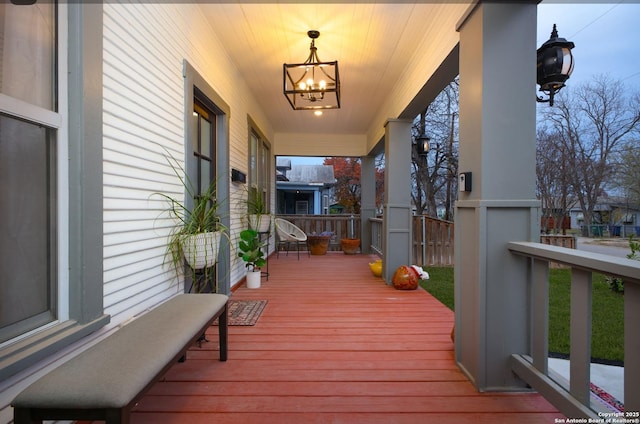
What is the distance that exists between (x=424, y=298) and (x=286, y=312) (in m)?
1.70

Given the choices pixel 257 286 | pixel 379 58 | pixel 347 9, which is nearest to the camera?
pixel 347 9

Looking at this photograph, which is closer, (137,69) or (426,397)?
(426,397)

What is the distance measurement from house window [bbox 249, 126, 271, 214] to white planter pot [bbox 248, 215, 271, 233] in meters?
0.35

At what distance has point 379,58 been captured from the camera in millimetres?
3791

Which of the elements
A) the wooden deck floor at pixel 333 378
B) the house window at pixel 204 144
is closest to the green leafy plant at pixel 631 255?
the wooden deck floor at pixel 333 378

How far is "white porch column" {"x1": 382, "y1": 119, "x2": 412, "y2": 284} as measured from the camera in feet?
15.0

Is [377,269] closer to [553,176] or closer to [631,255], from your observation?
[631,255]

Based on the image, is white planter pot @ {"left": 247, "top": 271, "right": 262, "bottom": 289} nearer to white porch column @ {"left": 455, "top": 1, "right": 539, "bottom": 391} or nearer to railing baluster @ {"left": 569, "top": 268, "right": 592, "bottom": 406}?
white porch column @ {"left": 455, "top": 1, "right": 539, "bottom": 391}

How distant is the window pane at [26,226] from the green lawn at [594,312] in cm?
344

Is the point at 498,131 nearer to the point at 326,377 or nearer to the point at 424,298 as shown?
the point at 326,377

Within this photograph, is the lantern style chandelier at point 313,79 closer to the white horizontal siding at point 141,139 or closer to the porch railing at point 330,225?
the white horizontal siding at point 141,139

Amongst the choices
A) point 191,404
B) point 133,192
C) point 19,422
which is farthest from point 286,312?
point 19,422

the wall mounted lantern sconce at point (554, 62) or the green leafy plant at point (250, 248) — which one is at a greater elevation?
the wall mounted lantern sconce at point (554, 62)

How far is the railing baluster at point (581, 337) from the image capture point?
1.36 metres
